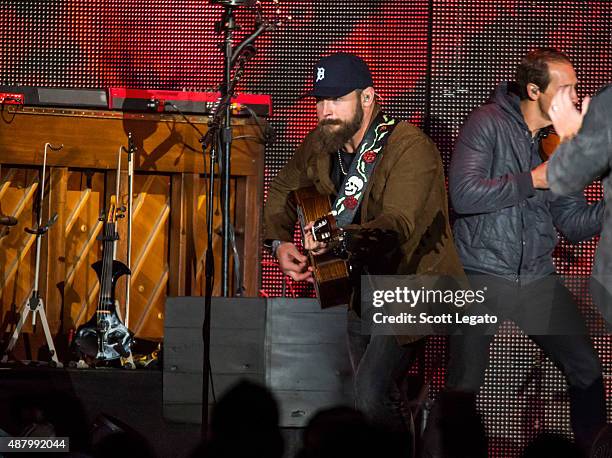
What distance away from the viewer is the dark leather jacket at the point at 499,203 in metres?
4.44

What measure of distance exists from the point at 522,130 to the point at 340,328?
1286mm

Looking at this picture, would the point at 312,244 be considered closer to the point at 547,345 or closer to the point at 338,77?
the point at 338,77

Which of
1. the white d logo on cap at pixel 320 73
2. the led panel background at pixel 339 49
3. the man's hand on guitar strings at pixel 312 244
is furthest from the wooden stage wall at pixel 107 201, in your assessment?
the man's hand on guitar strings at pixel 312 244

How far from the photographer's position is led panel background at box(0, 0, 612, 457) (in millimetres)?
5910

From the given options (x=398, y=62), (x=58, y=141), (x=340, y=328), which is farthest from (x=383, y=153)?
(x=58, y=141)

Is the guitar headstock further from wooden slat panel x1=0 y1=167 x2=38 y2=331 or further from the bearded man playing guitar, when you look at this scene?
the bearded man playing guitar

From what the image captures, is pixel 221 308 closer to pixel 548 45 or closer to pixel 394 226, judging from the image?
pixel 394 226

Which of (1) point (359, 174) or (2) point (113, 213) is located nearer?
(1) point (359, 174)

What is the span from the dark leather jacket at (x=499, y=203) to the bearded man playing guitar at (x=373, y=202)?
0.44 ft

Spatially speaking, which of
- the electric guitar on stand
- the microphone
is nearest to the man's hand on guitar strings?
the electric guitar on stand

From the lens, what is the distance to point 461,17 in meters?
5.91

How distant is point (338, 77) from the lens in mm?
4492

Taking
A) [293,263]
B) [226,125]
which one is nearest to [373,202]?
[293,263]

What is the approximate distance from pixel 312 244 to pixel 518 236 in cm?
92
